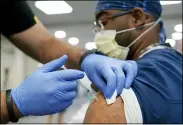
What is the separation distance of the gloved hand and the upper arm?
35mm

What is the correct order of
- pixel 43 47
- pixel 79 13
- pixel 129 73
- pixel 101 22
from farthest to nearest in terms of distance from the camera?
pixel 79 13, pixel 43 47, pixel 101 22, pixel 129 73

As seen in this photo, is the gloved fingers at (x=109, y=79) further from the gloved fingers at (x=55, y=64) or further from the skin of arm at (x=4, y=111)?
the skin of arm at (x=4, y=111)

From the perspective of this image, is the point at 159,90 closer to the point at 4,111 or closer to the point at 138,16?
the point at 4,111

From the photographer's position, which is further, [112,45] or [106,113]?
[112,45]

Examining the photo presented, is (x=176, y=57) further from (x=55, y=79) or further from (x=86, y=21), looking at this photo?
(x=86, y=21)

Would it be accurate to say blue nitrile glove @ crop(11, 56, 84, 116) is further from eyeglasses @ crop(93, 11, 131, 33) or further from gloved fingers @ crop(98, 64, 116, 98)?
eyeglasses @ crop(93, 11, 131, 33)

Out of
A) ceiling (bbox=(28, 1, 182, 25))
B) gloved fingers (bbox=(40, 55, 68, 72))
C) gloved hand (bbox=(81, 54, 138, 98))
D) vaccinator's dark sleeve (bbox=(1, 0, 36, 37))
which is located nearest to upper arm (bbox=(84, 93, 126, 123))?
gloved hand (bbox=(81, 54, 138, 98))

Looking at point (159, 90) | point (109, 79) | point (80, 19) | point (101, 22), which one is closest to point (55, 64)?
point (109, 79)

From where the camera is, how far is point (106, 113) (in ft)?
3.08

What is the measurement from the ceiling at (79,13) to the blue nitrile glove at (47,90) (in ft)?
13.8

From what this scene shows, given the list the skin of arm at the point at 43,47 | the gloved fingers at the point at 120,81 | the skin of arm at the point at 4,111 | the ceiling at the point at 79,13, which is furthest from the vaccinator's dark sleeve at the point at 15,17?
the ceiling at the point at 79,13

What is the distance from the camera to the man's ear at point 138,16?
1.66 m

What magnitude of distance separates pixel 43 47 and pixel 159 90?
3.38 feet

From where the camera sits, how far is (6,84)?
6539 millimetres
